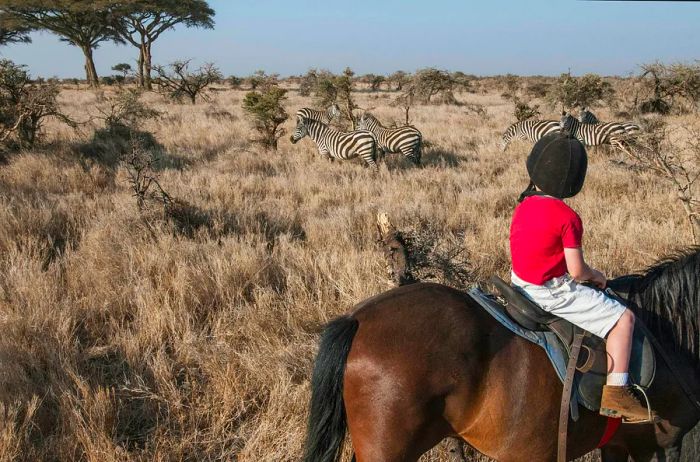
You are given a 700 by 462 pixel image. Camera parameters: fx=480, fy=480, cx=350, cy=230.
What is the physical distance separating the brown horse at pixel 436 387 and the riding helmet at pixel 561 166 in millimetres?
701

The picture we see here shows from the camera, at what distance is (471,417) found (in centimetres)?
228

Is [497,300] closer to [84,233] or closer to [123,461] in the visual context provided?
[123,461]

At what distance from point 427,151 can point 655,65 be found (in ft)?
46.0

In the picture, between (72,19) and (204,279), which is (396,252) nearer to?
(204,279)

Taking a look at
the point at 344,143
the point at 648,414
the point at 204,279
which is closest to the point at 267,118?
the point at 344,143

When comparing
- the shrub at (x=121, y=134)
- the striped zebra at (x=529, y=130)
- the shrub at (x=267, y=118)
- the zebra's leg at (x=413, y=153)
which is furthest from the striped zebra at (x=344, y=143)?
the striped zebra at (x=529, y=130)

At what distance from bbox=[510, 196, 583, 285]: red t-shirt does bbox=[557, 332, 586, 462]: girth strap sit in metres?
0.34

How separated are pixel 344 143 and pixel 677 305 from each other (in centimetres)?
1090

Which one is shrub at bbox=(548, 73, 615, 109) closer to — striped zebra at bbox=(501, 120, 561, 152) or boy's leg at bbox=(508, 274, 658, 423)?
striped zebra at bbox=(501, 120, 561, 152)

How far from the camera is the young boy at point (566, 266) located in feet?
7.43

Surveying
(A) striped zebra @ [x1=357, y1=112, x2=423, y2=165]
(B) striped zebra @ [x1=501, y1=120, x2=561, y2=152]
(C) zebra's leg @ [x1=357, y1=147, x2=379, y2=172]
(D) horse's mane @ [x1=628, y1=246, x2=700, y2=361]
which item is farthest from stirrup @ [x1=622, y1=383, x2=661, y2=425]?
(B) striped zebra @ [x1=501, y1=120, x2=561, y2=152]

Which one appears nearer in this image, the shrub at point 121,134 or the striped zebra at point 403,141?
the shrub at point 121,134

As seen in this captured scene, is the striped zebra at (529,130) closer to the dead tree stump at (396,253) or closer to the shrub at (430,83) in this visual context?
the dead tree stump at (396,253)

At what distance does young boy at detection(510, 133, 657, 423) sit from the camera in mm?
2264
